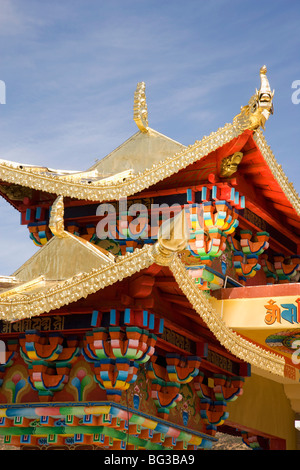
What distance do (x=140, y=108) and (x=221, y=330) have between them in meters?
3.96

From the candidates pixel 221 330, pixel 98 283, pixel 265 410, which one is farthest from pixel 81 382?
pixel 265 410

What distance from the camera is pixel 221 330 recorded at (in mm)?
8742

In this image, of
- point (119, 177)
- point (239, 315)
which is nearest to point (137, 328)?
point (239, 315)

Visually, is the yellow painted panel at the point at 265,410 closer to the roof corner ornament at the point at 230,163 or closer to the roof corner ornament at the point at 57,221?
the roof corner ornament at the point at 230,163

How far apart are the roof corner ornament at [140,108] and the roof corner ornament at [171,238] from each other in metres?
4.43

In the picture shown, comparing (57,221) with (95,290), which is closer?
(95,290)

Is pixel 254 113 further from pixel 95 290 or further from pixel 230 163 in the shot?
pixel 95 290

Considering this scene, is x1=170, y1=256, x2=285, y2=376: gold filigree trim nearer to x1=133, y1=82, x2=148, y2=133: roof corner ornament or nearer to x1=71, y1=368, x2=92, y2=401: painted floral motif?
x1=71, y1=368, x2=92, y2=401: painted floral motif

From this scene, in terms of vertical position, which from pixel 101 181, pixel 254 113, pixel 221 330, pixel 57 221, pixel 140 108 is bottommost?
pixel 221 330

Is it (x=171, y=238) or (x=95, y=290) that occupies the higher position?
Result: (x=171, y=238)

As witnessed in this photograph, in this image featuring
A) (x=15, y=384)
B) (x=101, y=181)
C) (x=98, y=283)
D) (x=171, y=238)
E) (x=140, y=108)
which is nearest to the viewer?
(x=171, y=238)

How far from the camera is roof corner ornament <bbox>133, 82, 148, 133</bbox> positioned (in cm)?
1155

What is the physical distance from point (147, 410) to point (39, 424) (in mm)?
1071
